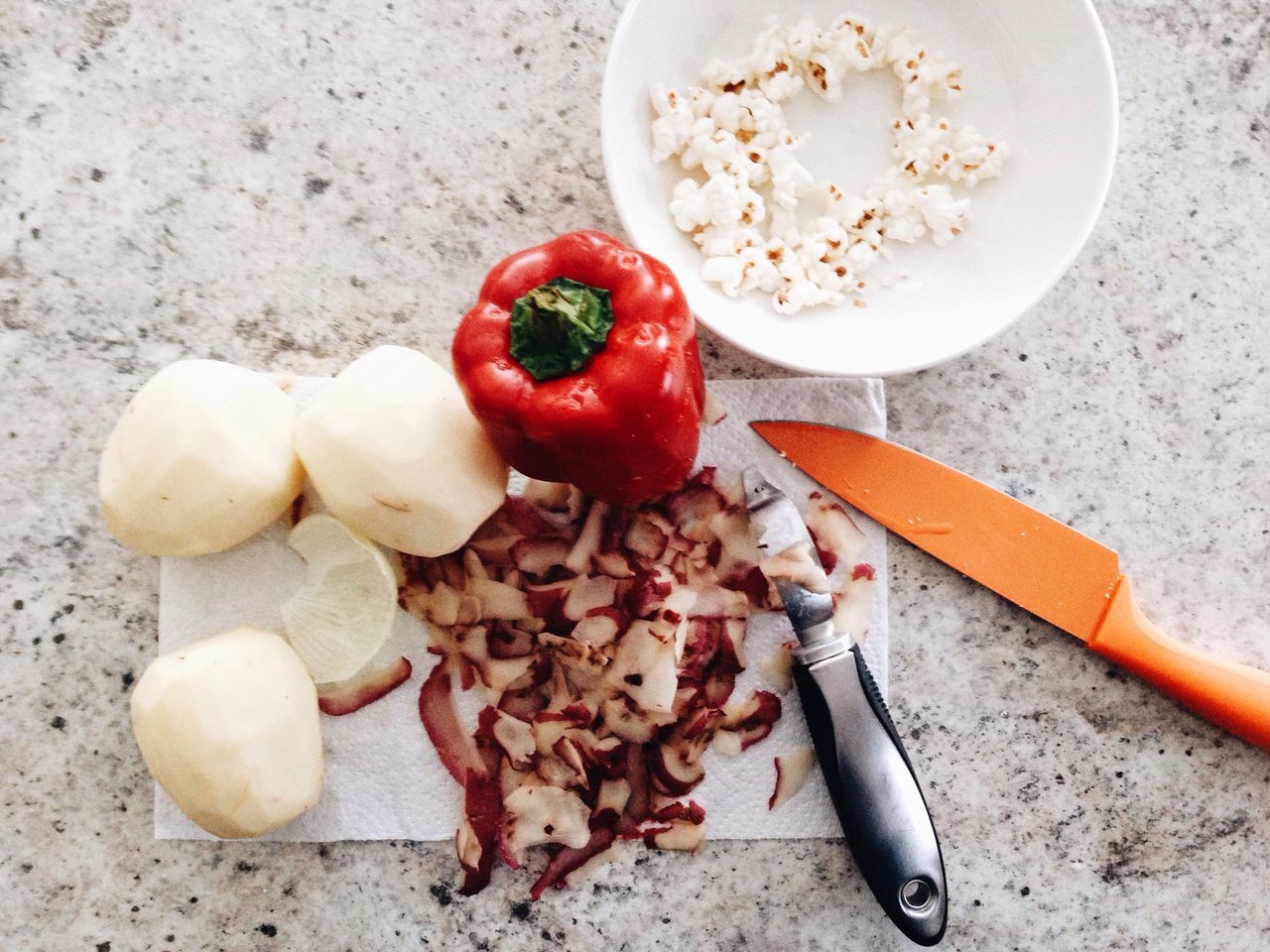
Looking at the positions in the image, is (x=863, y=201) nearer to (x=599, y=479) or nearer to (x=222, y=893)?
(x=599, y=479)

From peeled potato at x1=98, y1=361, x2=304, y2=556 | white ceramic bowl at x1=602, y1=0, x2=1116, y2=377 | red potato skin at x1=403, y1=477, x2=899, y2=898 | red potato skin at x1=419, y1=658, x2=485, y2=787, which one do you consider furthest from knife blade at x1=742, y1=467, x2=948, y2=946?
peeled potato at x1=98, y1=361, x2=304, y2=556

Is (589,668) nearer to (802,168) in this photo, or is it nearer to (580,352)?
(580,352)

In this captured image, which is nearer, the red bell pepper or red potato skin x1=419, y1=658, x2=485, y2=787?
the red bell pepper

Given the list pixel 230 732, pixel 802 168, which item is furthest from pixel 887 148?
pixel 230 732

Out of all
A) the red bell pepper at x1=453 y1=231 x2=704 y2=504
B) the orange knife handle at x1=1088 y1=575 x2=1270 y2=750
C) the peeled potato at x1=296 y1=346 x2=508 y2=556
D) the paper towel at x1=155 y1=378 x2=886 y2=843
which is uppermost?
the red bell pepper at x1=453 y1=231 x2=704 y2=504

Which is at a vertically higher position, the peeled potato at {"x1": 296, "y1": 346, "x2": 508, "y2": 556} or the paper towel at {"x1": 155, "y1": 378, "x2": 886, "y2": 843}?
the peeled potato at {"x1": 296, "y1": 346, "x2": 508, "y2": 556}

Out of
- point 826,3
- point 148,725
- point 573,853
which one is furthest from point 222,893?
point 826,3

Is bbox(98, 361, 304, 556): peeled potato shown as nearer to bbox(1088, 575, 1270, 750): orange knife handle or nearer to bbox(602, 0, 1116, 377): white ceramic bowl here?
bbox(602, 0, 1116, 377): white ceramic bowl
